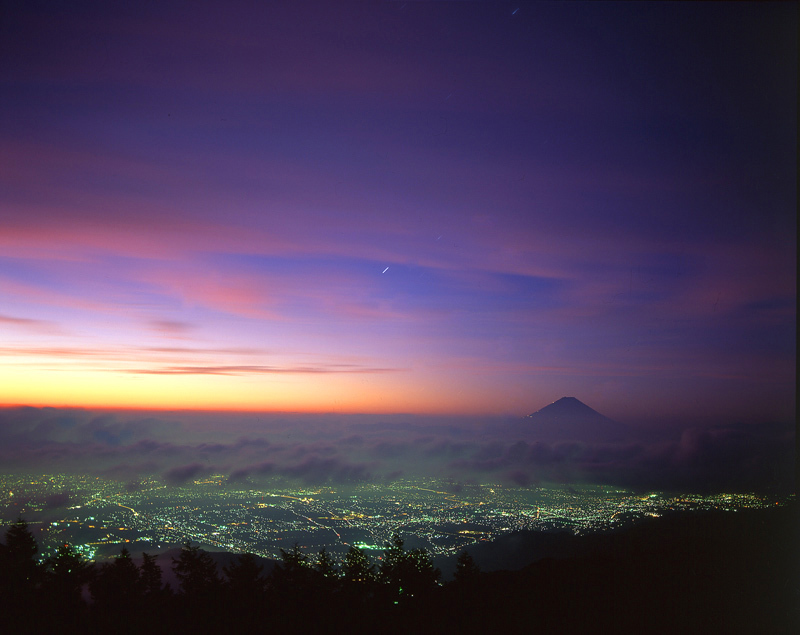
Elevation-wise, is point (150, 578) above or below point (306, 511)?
above

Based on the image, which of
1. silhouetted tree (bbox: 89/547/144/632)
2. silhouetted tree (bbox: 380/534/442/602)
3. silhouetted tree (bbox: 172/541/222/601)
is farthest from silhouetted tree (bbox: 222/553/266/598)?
silhouetted tree (bbox: 380/534/442/602)

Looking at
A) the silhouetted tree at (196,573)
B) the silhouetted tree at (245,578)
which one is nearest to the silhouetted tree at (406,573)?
the silhouetted tree at (245,578)

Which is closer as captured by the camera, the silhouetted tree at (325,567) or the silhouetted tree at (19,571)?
the silhouetted tree at (19,571)

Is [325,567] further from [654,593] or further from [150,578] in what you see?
[654,593]

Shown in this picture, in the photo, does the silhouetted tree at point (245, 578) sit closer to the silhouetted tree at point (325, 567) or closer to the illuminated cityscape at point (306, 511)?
the silhouetted tree at point (325, 567)

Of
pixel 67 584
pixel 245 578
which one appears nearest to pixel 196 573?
pixel 245 578

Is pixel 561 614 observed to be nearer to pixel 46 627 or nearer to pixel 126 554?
pixel 46 627

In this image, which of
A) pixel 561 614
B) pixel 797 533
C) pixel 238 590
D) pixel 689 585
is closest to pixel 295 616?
pixel 238 590

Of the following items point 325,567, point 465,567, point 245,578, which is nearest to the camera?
point 245,578

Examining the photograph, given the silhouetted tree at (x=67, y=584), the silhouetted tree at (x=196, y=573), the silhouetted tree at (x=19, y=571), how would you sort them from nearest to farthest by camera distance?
the silhouetted tree at (x=67, y=584) < the silhouetted tree at (x=19, y=571) < the silhouetted tree at (x=196, y=573)

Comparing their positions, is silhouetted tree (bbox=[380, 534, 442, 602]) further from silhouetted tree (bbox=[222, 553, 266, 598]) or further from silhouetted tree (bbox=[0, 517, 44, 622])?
silhouetted tree (bbox=[0, 517, 44, 622])

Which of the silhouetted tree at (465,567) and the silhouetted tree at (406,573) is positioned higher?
the silhouetted tree at (406,573)
